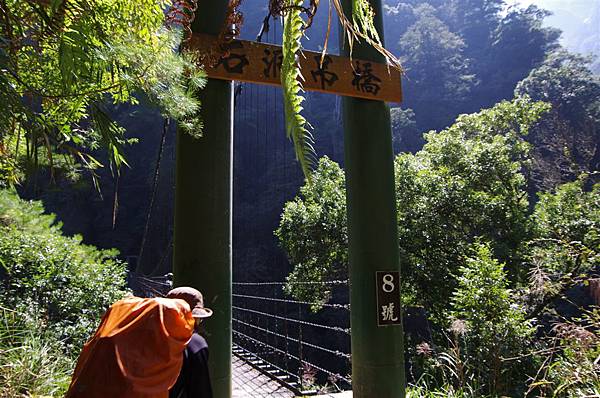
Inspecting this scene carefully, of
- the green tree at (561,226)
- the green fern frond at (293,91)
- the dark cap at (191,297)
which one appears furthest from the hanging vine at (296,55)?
the green tree at (561,226)

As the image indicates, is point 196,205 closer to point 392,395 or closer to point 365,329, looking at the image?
point 365,329

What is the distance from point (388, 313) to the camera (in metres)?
1.65

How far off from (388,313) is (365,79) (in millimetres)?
899

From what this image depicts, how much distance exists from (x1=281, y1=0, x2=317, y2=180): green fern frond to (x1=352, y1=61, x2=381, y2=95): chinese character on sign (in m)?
1.07

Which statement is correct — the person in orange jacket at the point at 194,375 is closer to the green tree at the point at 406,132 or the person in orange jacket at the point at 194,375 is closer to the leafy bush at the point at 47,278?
the leafy bush at the point at 47,278

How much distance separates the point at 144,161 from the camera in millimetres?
21969

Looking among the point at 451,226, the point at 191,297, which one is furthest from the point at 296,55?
the point at 451,226

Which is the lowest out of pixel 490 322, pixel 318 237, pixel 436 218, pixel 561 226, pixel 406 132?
pixel 490 322

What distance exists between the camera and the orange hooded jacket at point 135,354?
729 millimetres

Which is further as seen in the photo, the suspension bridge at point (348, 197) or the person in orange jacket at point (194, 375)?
the suspension bridge at point (348, 197)

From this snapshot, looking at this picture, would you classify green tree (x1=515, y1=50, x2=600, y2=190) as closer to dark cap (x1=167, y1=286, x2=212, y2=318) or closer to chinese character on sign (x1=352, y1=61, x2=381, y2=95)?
chinese character on sign (x1=352, y1=61, x2=381, y2=95)

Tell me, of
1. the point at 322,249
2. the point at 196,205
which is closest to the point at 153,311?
the point at 196,205

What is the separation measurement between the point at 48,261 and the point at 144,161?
19.9 metres

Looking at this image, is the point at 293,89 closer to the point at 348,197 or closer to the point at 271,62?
the point at 271,62
